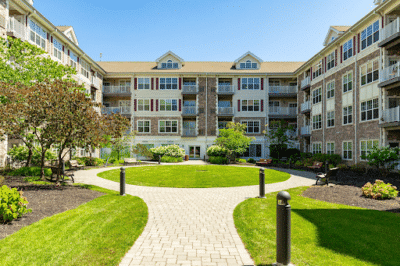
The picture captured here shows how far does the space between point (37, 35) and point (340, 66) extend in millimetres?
28617

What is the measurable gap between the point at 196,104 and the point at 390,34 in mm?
23609

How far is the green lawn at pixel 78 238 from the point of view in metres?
4.25

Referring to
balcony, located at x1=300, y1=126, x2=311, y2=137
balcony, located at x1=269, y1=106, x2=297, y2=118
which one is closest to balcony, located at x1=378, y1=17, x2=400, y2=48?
balcony, located at x1=300, y1=126, x2=311, y2=137

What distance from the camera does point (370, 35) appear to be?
20.2m

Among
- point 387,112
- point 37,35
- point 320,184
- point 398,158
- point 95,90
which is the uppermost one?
point 37,35

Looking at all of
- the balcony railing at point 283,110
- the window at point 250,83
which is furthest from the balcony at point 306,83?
the window at point 250,83

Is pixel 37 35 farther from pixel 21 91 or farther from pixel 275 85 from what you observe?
pixel 275 85

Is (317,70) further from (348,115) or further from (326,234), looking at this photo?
(326,234)

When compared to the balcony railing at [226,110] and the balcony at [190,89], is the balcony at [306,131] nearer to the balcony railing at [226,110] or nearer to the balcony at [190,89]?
the balcony railing at [226,110]

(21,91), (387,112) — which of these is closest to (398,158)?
(387,112)

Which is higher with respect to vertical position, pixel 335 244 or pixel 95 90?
pixel 95 90

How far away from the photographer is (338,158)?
2316 cm

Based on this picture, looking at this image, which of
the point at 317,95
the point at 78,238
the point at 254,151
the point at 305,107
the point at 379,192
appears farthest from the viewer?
the point at 254,151

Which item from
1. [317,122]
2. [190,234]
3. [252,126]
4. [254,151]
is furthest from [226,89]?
[190,234]
